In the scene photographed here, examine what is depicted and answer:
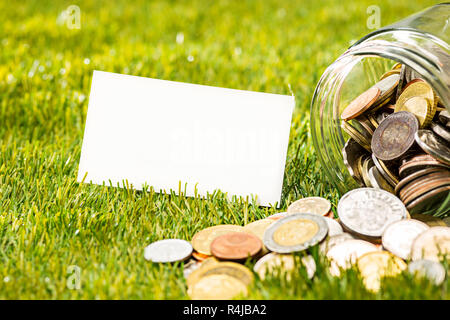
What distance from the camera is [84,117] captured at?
2.87m

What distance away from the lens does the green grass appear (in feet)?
4.98

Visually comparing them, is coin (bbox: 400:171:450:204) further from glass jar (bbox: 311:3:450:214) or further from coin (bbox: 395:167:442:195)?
glass jar (bbox: 311:3:450:214)

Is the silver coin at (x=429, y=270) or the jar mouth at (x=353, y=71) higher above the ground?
the jar mouth at (x=353, y=71)

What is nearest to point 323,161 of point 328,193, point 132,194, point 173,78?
point 328,193

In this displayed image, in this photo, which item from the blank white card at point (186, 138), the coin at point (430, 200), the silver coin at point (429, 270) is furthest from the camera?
the blank white card at point (186, 138)

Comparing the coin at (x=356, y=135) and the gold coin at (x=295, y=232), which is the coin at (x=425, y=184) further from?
the gold coin at (x=295, y=232)

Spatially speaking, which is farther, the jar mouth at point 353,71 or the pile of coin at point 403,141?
the pile of coin at point 403,141

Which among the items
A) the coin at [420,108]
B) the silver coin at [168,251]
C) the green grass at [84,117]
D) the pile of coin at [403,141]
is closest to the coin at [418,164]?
the pile of coin at [403,141]

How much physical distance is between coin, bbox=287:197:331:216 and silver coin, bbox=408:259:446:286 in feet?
1.42

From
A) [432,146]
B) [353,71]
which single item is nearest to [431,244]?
[432,146]

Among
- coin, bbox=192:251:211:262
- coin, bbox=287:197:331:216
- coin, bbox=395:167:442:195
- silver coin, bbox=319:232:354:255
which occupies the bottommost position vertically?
coin, bbox=192:251:211:262

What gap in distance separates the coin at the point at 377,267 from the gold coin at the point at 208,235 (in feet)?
1.50

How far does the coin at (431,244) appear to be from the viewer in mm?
1516

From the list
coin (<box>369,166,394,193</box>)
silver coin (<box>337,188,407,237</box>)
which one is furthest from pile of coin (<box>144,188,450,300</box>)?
coin (<box>369,166,394,193</box>)
